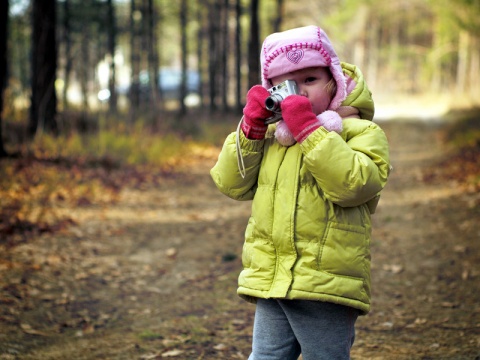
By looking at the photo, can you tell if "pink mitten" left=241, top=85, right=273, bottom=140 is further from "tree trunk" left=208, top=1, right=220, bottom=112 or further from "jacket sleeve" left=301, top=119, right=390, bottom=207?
"tree trunk" left=208, top=1, right=220, bottom=112

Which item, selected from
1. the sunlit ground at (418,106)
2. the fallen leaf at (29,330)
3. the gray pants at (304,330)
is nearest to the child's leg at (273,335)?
the gray pants at (304,330)

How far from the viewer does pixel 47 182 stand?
861 centimetres

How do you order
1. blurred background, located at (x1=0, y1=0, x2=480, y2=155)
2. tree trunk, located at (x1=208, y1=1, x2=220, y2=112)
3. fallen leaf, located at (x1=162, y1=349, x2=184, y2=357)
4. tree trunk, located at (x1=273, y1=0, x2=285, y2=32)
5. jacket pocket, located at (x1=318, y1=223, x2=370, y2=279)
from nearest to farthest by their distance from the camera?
jacket pocket, located at (x1=318, y1=223, x2=370, y2=279) < fallen leaf, located at (x1=162, y1=349, x2=184, y2=357) < blurred background, located at (x1=0, y1=0, x2=480, y2=155) < tree trunk, located at (x1=208, y1=1, x2=220, y2=112) < tree trunk, located at (x1=273, y1=0, x2=285, y2=32)

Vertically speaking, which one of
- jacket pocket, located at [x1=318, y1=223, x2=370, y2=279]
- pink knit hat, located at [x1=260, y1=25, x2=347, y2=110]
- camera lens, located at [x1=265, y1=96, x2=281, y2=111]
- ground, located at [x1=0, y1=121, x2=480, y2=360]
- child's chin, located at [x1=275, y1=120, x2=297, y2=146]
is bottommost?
ground, located at [x1=0, y1=121, x2=480, y2=360]

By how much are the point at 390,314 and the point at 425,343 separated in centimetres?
66

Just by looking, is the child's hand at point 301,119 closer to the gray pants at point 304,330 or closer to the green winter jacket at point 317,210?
the green winter jacket at point 317,210

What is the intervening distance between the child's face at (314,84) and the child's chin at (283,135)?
154 millimetres

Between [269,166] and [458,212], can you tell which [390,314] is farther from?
[458,212]

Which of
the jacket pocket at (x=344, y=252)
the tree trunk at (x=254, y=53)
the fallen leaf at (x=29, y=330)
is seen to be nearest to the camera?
the jacket pocket at (x=344, y=252)

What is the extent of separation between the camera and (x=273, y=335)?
95.3 inches

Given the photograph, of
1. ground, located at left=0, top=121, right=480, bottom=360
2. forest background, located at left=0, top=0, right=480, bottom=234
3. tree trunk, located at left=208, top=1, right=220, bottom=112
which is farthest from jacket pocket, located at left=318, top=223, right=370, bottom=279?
tree trunk, located at left=208, top=1, right=220, bottom=112

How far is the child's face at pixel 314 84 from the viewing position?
7.86 ft

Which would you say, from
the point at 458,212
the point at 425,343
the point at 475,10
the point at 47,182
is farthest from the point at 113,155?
the point at 475,10

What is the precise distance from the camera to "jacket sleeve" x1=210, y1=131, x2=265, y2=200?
97.0 inches
